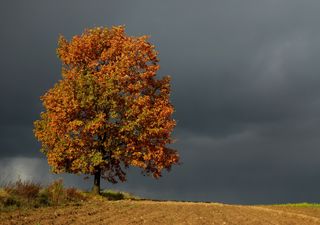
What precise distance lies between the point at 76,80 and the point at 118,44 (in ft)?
19.9

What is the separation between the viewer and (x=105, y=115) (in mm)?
47312

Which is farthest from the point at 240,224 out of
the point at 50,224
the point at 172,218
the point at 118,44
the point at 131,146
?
the point at 118,44

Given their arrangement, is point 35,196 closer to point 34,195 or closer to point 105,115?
point 34,195

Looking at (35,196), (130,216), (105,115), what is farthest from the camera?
(105,115)

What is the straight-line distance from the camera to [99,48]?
52000mm

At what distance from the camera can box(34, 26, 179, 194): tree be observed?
4750 centimetres

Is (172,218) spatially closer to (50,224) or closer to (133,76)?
(50,224)

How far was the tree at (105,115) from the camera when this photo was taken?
156 ft

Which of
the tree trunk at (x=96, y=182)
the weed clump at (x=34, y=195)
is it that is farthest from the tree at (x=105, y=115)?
the weed clump at (x=34, y=195)

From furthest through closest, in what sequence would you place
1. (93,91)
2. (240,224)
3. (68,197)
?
(93,91), (68,197), (240,224)

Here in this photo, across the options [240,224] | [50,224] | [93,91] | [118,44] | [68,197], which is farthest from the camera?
[118,44]

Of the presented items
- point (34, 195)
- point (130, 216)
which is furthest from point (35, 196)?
point (130, 216)

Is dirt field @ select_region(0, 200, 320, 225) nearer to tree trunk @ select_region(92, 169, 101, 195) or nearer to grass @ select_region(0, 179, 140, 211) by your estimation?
grass @ select_region(0, 179, 140, 211)

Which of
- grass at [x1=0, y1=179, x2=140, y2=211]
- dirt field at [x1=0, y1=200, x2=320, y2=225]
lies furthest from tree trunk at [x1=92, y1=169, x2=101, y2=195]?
dirt field at [x1=0, y1=200, x2=320, y2=225]
